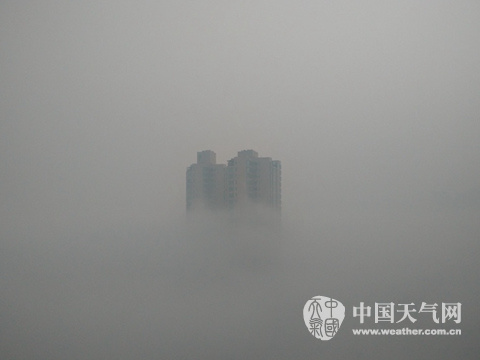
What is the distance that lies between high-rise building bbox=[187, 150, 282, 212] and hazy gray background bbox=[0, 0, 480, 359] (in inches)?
2.0

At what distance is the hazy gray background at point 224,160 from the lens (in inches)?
100

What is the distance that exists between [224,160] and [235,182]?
0.42ft

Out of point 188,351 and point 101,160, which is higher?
point 101,160

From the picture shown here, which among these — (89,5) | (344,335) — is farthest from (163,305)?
(89,5)

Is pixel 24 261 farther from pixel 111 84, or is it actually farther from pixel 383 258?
pixel 383 258

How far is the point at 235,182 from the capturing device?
259 centimetres

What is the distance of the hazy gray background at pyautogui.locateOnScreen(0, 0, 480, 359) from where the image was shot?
2.55m

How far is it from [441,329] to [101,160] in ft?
6.38

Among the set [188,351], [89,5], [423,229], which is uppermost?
[89,5]

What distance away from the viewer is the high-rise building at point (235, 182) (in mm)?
2578

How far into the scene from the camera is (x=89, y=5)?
263 cm

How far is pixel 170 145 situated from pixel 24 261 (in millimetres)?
958

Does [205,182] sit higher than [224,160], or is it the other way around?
[224,160]

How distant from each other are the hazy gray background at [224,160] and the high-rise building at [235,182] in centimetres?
5
